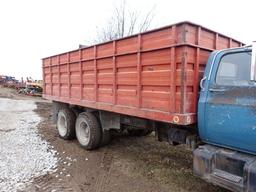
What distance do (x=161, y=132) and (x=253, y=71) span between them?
7.62ft

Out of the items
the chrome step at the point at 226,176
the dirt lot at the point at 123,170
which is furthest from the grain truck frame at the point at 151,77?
the chrome step at the point at 226,176

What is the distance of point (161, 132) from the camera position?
512 centimetres

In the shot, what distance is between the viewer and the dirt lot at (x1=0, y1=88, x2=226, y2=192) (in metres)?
4.59

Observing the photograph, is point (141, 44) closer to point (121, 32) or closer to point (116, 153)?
point (116, 153)

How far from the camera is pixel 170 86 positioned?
400 centimetres

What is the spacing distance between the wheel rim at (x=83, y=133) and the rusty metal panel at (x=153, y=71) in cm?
80

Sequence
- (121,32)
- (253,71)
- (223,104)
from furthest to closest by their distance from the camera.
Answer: (121,32) → (223,104) → (253,71)

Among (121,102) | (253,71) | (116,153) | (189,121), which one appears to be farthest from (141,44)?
(116,153)

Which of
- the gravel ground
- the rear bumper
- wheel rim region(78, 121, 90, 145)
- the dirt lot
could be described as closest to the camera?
the rear bumper

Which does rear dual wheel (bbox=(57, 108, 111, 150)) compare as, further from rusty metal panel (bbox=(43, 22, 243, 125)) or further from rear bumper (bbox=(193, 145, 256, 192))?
rear bumper (bbox=(193, 145, 256, 192))

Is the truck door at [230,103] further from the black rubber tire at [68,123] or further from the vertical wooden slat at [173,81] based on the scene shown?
the black rubber tire at [68,123]

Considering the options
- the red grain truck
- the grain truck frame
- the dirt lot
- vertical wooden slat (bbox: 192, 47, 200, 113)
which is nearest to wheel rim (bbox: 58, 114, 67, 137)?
the dirt lot

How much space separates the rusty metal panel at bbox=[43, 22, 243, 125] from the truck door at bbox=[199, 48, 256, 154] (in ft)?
0.87

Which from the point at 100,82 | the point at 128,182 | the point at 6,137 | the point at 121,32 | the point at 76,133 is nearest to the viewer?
the point at 128,182
